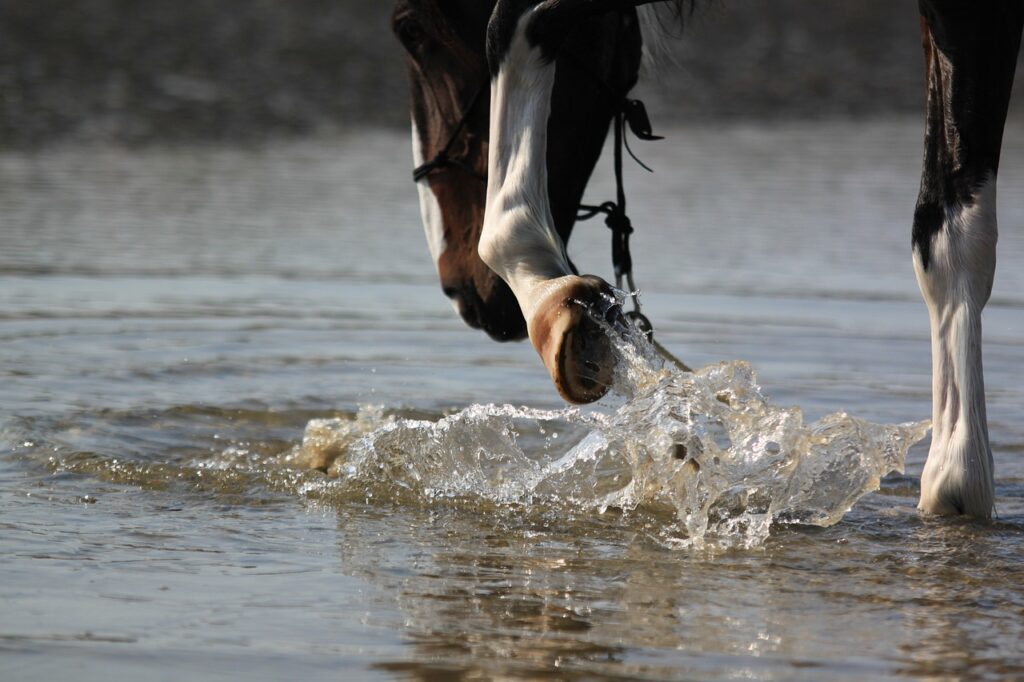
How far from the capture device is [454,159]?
3.84m

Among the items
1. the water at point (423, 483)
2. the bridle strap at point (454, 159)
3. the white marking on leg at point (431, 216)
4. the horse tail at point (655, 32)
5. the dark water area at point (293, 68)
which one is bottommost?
the water at point (423, 483)

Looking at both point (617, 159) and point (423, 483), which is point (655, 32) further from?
point (423, 483)

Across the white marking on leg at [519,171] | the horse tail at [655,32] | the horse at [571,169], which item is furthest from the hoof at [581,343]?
the horse tail at [655,32]

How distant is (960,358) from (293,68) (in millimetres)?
11217

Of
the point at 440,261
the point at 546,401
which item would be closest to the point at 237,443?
the point at 440,261

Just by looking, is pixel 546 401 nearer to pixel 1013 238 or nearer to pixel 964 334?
pixel 964 334

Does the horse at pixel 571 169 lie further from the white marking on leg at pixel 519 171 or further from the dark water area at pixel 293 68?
the dark water area at pixel 293 68

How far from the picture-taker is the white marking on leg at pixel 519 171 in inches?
131

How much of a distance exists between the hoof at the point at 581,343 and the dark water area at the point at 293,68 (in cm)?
838

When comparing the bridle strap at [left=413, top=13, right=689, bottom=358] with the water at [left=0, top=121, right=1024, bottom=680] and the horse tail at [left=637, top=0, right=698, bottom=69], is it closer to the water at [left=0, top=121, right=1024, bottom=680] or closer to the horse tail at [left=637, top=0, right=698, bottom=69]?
the horse tail at [left=637, top=0, right=698, bottom=69]

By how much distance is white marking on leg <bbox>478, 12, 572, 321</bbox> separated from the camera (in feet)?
11.0

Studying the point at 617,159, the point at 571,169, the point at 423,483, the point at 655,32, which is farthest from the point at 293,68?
the point at 423,483

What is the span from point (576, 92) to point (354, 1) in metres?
12.2

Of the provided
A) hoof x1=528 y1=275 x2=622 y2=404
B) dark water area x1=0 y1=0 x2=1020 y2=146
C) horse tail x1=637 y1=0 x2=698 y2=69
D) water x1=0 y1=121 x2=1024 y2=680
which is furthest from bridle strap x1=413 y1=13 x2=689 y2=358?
dark water area x1=0 y1=0 x2=1020 y2=146
